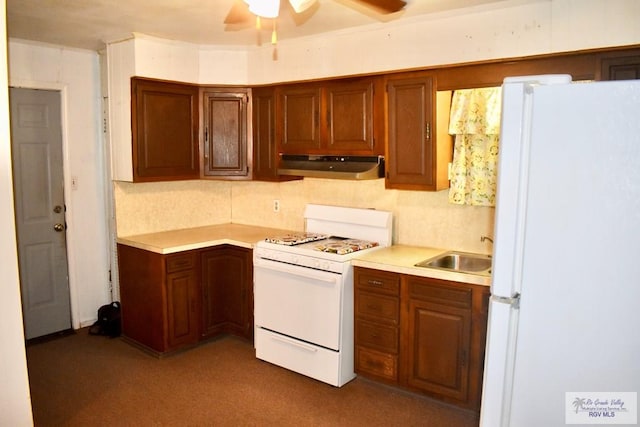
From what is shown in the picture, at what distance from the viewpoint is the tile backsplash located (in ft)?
11.8

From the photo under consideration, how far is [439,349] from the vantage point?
3.12 meters

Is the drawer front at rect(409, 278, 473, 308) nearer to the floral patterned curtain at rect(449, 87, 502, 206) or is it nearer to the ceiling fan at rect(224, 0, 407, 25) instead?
the floral patterned curtain at rect(449, 87, 502, 206)

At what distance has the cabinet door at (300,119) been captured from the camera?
12.8ft

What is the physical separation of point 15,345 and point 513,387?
2.10 m

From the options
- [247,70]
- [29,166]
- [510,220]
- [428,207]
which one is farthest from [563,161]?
[29,166]

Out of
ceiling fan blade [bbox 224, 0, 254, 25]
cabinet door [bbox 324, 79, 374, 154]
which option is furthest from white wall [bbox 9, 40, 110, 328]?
ceiling fan blade [bbox 224, 0, 254, 25]

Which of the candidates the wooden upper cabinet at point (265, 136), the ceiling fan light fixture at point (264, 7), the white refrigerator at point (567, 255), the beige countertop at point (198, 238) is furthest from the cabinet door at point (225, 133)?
the white refrigerator at point (567, 255)

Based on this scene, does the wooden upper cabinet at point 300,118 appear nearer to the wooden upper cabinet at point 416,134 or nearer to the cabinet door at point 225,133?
the cabinet door at point 225,133

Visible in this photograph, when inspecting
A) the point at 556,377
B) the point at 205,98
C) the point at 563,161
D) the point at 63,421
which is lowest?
the point at 63,421

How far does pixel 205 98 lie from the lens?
433 cm

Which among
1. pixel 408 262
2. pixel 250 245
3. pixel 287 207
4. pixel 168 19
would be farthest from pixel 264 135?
pixel 408 262

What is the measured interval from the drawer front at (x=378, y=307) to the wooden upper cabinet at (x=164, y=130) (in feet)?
6.18

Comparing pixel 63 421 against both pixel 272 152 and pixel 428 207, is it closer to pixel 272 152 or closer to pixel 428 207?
pixel 272 152

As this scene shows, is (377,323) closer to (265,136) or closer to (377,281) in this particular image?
(377,281)
